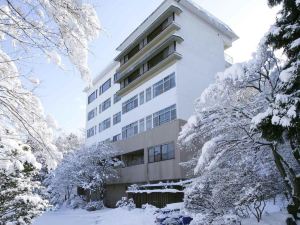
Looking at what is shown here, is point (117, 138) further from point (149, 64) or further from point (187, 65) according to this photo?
point (187, 65)

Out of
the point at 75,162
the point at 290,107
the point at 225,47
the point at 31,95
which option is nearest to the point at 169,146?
the point at 75,162

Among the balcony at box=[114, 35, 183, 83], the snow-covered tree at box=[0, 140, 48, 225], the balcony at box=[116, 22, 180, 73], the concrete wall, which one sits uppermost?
the balcony at box=[116, 22, 180, 73]

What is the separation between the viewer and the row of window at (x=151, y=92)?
31.6 m

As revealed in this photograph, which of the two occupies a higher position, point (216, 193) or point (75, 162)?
point (75, 162)

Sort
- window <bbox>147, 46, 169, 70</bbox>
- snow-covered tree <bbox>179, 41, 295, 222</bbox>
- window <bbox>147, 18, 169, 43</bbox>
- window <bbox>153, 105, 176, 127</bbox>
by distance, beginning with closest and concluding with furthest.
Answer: snow-covered tree <bbox>179, 41, 295, 222</bbox> → window <bbox>153, 105, 176, 127</bbox> → window <bbox>147, 46, 169, 70</bbox> → window <bbox>147, 18, 169, 43</bbox>

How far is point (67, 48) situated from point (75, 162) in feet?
117

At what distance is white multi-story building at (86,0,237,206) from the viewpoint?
3055 cm

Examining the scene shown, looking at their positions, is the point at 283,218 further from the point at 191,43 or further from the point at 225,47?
the point at 225,47

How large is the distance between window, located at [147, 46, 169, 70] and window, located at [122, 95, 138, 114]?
422 centimetres

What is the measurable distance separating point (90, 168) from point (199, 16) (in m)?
21.5

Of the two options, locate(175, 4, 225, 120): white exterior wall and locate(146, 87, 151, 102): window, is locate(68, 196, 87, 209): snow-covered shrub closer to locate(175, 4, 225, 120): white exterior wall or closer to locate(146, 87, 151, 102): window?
locate(146, 87, 151, 102): window

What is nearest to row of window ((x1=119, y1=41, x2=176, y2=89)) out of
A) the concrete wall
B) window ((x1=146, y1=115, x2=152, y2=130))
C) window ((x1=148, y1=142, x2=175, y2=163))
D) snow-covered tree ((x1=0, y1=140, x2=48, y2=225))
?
window ((x1=146, y1=115, x2=152, y2=130))

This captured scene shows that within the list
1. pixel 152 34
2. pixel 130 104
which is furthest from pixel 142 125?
pixel 152 34

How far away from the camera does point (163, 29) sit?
3381cm
